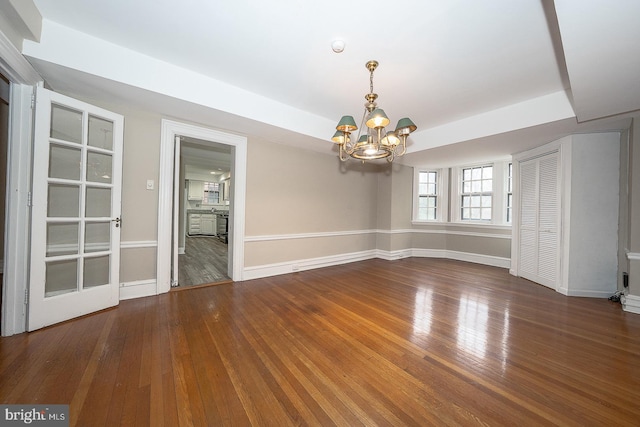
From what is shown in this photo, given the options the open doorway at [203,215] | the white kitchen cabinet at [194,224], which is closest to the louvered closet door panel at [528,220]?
the open doorway at [203,215]

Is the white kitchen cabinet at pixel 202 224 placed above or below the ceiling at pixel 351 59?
below

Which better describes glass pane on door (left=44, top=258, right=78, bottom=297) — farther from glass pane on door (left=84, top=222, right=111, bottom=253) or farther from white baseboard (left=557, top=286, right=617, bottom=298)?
white baseboard (left=557, top=286, right=617, bottom=298)

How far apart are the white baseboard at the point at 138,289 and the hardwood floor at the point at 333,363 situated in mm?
161

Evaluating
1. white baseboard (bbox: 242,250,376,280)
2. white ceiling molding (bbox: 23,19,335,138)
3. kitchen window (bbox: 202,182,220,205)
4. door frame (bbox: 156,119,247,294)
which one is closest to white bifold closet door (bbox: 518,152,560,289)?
white baseboard (bbox: 242,250,376,280)

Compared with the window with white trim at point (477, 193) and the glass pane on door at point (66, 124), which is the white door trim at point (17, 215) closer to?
the glass pane on door at point (66, 124)

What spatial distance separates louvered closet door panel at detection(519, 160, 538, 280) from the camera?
156 inches

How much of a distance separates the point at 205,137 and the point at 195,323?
96.1 inches

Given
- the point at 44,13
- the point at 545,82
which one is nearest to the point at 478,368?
the point at 545,82

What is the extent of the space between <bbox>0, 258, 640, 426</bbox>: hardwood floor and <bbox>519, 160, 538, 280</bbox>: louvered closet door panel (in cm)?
107

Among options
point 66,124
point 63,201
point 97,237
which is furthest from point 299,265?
point 66,124

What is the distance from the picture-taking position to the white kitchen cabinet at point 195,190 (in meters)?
9.45

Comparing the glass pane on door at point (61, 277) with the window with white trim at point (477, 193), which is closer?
the glass pane on door at point (61, 277)

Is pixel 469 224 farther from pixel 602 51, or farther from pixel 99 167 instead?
pixel 99 167

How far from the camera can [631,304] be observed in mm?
2811
